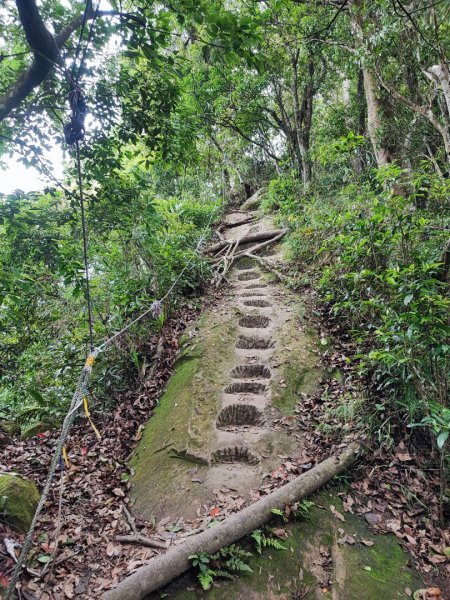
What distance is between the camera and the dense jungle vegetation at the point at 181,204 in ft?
9.92

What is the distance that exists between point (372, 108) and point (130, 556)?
320 inches

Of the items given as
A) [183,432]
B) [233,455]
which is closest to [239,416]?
[233,455]

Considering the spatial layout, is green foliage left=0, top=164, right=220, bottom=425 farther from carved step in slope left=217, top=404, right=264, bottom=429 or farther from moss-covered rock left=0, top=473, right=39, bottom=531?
moss-covered rock left=0, top=473, right=39, bottom=531

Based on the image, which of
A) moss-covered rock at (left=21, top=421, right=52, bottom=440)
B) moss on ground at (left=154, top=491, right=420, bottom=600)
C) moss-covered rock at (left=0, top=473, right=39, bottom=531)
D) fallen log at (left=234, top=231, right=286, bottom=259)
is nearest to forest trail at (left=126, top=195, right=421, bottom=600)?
moss on ground at (left=154, top=491, right=420, bottom=600)

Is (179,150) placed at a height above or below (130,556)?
above

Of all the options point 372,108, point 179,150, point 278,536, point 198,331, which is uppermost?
point 372,108

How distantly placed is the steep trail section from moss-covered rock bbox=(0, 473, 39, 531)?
3.35 feet

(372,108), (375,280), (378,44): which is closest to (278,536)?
(375,280)

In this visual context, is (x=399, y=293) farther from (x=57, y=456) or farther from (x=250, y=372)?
(x=57, y=456)

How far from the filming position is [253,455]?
379cm

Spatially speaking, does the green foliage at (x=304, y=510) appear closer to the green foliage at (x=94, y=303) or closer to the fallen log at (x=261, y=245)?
the green foliage at (x=94, y=303)

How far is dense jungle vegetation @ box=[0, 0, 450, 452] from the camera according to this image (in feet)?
9.92

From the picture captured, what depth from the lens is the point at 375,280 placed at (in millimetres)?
4297

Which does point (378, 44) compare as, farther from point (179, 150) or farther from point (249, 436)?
point (249, 436)
